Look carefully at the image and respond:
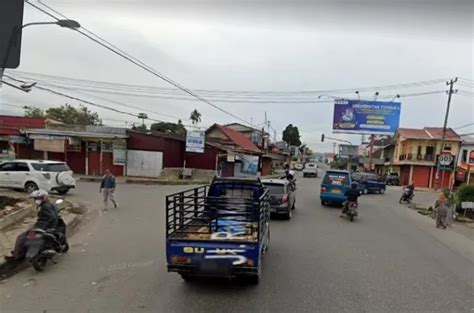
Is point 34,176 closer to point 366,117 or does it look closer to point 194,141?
point 194,141

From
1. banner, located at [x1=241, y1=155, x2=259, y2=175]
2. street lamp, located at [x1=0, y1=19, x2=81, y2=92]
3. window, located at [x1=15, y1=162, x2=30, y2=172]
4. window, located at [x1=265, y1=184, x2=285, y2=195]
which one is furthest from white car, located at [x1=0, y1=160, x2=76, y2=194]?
banner, located at [x1=241, y1=155, x2=259, y2=175]

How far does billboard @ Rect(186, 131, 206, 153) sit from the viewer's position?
107 ft

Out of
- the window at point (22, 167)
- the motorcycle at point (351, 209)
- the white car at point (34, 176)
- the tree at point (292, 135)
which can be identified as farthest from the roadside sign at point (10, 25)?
the tree at point (292, 135)

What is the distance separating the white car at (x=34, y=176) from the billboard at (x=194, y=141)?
1426 centimetres

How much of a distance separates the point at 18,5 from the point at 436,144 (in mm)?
54946

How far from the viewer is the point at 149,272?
6879mm

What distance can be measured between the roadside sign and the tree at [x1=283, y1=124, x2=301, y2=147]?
110 meters

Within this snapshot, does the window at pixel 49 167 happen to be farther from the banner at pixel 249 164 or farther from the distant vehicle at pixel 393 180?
the distant vehicle at pixel 393 180

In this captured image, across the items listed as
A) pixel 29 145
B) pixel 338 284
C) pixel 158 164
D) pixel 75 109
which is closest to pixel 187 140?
pixel 158 164

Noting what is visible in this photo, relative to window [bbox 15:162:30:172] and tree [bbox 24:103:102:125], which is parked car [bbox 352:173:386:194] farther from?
tree [bbox 24:103:102:125]

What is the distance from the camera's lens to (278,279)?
6586 millimetres

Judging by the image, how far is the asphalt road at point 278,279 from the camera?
5.37 m

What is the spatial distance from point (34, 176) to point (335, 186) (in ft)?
49.5

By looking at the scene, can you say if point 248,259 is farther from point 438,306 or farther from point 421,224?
point 421,224
